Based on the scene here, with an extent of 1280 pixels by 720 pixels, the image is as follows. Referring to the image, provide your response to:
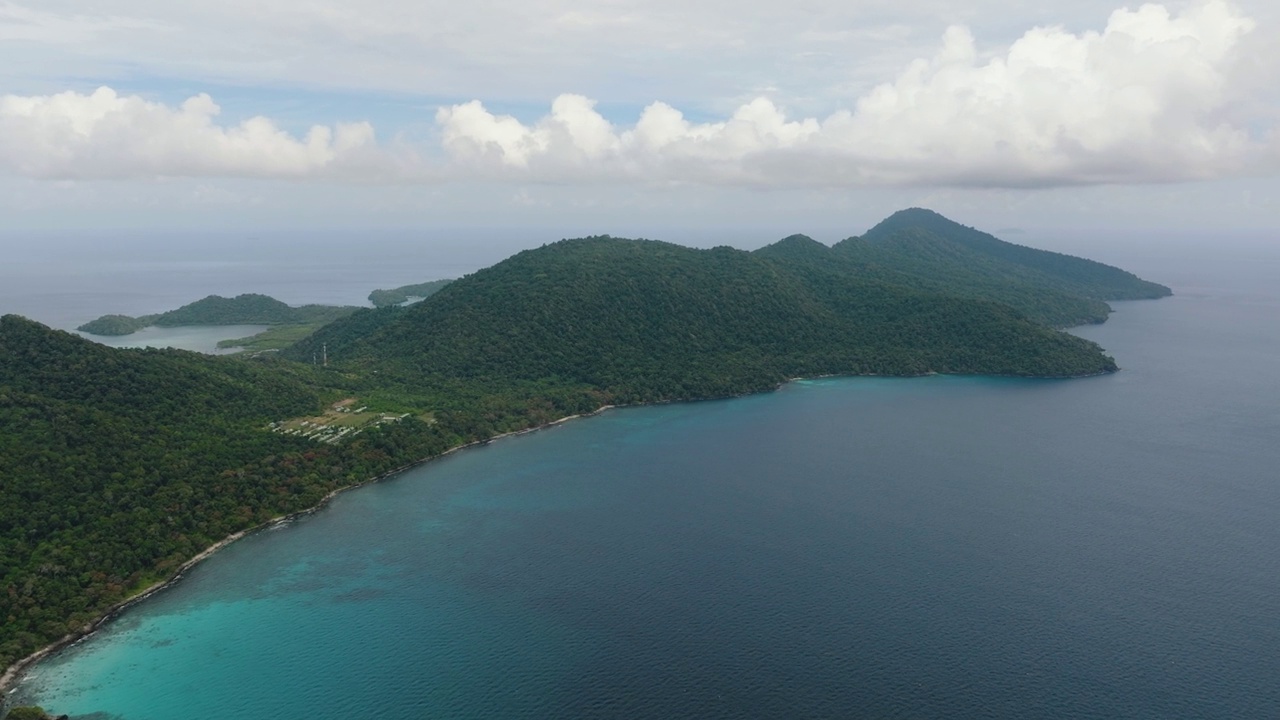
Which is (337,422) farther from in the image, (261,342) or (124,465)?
(261,342)

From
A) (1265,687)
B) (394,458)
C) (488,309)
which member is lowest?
(1265,687)

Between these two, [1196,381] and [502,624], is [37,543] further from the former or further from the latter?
[1196,381]

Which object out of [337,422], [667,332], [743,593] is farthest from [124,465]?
[667,332]

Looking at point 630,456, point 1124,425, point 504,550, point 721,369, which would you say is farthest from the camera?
point 721,369

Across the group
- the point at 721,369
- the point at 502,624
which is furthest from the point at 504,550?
the point at 721,369

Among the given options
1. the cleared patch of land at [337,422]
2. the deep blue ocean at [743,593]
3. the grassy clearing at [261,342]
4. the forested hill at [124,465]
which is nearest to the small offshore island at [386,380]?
the forested hill at [124,465]

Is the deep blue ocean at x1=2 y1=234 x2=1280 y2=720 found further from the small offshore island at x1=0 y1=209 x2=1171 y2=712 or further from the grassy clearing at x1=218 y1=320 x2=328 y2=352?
the grassy clearing at x1=218 y1=320 x2=328 y2=352

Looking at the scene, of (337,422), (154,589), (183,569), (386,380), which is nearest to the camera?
(154,589)
